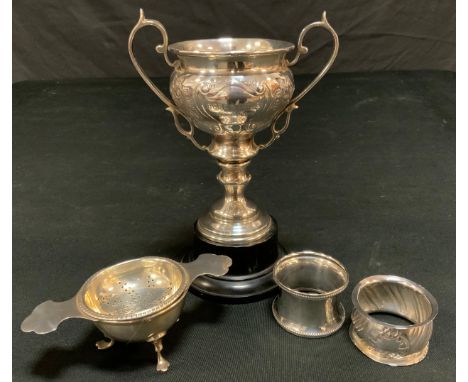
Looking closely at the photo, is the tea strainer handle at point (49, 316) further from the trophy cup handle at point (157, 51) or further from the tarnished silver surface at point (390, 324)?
the tarnished silver surface at point (390, 324)

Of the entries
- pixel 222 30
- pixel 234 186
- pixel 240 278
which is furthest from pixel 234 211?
pixel 222 30

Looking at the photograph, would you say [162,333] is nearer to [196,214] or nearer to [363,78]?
[196,214]

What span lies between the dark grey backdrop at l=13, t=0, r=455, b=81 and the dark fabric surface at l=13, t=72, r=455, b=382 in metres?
0.11

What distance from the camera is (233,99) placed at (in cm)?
103

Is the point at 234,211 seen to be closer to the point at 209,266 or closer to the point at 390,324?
the point at 209,266

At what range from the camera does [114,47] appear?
2.64m

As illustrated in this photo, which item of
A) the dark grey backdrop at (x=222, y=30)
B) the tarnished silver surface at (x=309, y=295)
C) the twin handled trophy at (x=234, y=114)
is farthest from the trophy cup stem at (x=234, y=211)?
the dark grey backdrop at (x=222, y=30)

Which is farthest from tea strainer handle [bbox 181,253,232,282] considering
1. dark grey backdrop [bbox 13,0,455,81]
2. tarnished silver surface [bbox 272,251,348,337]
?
dark grey backdrop [bbox 13,0,455,81]

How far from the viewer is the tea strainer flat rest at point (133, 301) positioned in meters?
0.96

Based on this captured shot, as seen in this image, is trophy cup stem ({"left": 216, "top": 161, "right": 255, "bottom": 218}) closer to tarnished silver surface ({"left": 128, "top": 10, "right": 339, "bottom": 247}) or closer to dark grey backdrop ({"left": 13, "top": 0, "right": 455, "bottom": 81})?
tarnished silver surface ({"left": 128, "top": 10, "right": 339, "bottom": 247})

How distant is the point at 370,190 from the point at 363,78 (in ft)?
3.77

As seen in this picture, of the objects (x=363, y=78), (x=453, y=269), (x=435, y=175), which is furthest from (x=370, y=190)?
(x=363, y=78)

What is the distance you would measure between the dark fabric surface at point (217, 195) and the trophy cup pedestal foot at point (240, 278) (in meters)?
0.03

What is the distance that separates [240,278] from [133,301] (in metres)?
0.27
